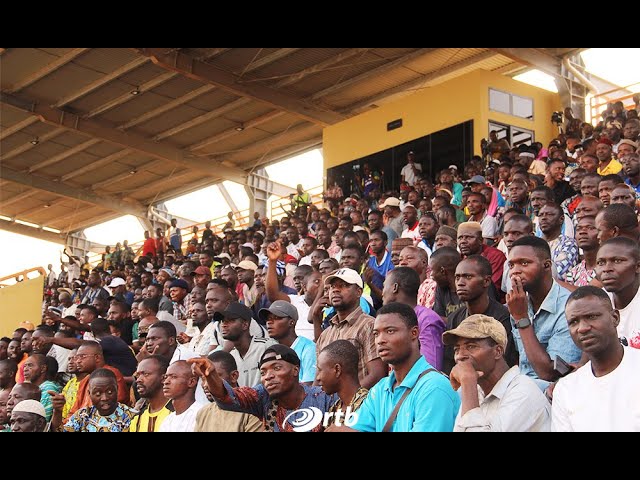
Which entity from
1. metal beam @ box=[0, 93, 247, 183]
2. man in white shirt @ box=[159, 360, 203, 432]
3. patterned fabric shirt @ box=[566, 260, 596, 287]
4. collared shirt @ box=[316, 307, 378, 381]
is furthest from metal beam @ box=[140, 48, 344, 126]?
patterned fabric shirt @ box=[566, 260, 596, 287]

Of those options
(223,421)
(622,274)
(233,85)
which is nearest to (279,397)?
(223,421)

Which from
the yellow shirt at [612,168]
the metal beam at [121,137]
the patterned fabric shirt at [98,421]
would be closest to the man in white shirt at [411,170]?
the metal beam at [121,137]

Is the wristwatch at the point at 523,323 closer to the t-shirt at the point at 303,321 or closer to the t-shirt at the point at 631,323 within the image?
the t-shirt at the point at 631,323

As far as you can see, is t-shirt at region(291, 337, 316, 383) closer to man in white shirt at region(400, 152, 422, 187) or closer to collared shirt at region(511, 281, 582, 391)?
collared shirt at region(511, 281, 582, 391)

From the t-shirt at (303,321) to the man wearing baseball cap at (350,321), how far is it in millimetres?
1349

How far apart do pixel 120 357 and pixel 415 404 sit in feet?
13.2

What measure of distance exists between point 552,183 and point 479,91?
8393 mm

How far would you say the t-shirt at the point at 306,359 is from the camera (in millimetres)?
5828

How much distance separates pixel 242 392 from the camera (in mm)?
4844

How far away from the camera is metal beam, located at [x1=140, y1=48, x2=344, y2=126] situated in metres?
16.7

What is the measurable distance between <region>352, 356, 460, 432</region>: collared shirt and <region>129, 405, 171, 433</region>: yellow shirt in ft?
5.90

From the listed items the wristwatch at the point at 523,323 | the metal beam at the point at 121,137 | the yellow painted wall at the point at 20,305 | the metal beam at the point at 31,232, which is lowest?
the wristwatch at the point at 523,323

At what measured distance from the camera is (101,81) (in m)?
18.4

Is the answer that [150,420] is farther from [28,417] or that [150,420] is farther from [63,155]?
[63,155]
